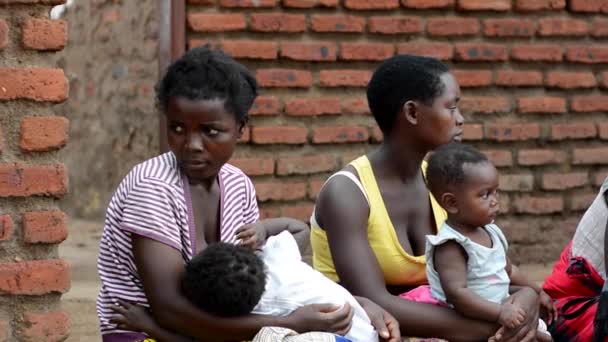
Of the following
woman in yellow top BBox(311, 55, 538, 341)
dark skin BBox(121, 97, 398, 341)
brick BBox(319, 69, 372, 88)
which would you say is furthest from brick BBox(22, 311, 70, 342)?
brick BBox(319, 69, 372, 88)

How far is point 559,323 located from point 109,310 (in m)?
1.51

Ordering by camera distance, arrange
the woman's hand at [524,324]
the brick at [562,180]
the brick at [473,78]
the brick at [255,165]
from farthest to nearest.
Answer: the brick at [562,180] → the brick at [473,78] → the brick at [255,165] → the woman's hand at [524,324]

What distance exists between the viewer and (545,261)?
6262 millimetres

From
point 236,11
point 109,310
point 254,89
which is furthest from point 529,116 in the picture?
point 109,310

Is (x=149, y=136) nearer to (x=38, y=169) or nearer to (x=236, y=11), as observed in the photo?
(x=236, y=11)

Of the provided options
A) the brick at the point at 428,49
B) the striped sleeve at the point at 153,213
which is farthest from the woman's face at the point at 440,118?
the brick at the point at 428,49

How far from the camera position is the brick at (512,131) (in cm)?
603

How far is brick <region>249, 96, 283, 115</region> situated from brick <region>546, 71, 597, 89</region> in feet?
4.87

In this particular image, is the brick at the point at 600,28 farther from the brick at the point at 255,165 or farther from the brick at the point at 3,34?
the brick at the point at 3,34

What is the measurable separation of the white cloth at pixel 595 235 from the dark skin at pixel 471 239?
44cm

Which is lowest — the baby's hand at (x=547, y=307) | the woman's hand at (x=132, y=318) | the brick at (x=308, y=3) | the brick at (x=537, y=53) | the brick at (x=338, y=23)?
the baby's hand at (x=547, y=307)

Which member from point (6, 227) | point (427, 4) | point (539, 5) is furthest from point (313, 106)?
point (6, 227)

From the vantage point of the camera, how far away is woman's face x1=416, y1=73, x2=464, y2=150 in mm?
3773

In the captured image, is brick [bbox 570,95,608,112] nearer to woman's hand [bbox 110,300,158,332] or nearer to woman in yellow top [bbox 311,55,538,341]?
woman in yellow top [bbox 311,55,538,341]
